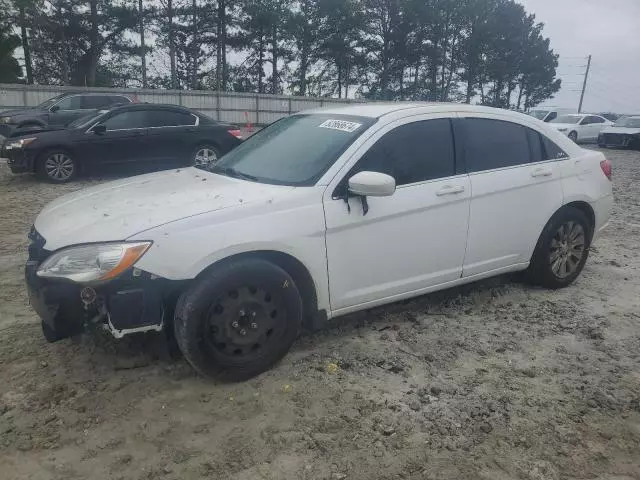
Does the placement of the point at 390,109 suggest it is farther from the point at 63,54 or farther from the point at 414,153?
the point at 63,54

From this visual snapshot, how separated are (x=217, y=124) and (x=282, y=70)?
26323 mm

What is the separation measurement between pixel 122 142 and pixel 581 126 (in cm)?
2208

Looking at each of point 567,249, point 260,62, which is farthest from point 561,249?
point 260,62

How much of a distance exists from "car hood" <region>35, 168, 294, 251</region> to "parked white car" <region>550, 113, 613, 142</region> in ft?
81.4

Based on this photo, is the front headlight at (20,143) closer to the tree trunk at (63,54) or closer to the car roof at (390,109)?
the car roof at (390,109)

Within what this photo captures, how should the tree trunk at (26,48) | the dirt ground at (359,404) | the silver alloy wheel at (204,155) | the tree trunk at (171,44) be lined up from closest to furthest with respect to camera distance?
the dirt ground at (359,404), the silver alloy wheel at (204,155), the tree trunk at (26,48), the tree trunk at (171,44)

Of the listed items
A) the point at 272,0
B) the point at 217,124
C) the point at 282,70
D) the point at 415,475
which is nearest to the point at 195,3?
the point at 272,0

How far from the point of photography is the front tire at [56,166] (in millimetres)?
9688

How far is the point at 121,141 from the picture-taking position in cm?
1022

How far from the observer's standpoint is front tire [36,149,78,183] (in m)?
9.69

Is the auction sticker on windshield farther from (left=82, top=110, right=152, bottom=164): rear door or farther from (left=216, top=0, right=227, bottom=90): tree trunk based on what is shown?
(left=216, top=0, right=227, bottom=90): tree trunk

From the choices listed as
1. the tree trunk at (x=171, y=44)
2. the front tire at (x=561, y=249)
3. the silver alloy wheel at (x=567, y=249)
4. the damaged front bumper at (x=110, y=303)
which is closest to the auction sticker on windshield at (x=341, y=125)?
the damaged front bumper at (x=110, y=303)

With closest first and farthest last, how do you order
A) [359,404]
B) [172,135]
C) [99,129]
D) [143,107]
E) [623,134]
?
1. [359,404]
2. [99,129]
3. [143,107]
4. [172,135]
5. [623,134]

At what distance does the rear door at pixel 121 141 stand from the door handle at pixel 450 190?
7.95m
